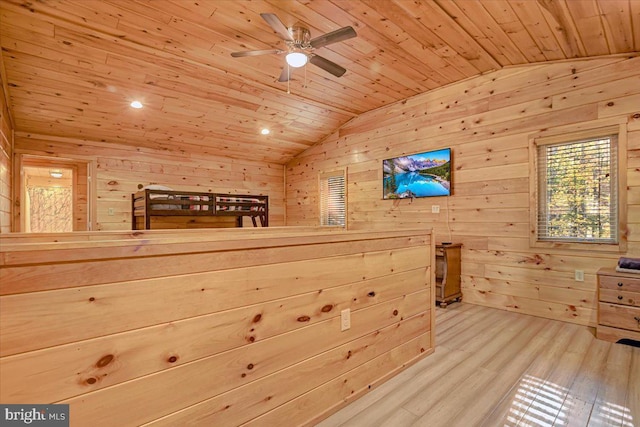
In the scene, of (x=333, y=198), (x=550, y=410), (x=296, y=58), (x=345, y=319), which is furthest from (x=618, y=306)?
(x=333, y=198)

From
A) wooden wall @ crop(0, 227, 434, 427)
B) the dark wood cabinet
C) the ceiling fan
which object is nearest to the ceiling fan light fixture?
the ceiling fan

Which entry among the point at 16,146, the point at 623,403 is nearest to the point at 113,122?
the point at 16,146

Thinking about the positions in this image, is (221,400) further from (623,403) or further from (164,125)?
(164,125)

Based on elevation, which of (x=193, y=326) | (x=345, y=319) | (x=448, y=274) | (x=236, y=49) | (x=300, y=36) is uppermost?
(x=236, y=49)

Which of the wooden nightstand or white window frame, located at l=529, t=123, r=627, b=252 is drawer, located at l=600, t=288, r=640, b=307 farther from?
white window frame, located at l=529, t=123, r=627, b=252

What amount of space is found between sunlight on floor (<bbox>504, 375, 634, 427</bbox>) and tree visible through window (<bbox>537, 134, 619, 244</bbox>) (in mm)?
1985

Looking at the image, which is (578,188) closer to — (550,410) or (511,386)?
(511,386)

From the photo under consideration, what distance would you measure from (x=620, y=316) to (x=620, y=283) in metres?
0.28

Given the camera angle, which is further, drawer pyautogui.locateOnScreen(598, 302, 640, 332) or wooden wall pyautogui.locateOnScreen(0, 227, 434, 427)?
drawer pyautogui.locateOnScreen(598, 302, 640, 332)

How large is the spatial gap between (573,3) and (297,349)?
3093 millimetres

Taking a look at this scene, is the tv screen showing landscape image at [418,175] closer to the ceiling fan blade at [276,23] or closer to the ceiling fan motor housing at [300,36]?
the ceiling fan motor housing at [300,36]

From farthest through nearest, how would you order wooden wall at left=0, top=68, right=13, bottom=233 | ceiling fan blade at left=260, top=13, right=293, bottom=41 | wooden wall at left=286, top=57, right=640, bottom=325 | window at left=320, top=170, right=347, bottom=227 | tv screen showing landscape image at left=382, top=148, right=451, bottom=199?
1. window at left=320, top=170, right=347, bottom=227
2. tv screen showing landscape image at left=382, top=148, right=451, bottom=199
3. wooden wall at left=0, top=68, right=13, bottom=233
4. wooden wall at left=286, top=57, right=640, bottom=325
5. ceiling fan blade at left=260, top=13, right=293, bottom=41

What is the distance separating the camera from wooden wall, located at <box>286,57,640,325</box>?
3.15 m

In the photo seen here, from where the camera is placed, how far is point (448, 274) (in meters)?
3.90
